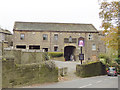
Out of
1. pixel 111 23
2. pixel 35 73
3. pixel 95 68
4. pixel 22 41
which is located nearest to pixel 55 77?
pixel 35 73

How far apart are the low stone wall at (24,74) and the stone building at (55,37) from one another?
99.7ft

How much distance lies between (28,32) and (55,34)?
627 cm

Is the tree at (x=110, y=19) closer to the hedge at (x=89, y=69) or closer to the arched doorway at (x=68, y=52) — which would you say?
the hedge at (x=89, y=69)

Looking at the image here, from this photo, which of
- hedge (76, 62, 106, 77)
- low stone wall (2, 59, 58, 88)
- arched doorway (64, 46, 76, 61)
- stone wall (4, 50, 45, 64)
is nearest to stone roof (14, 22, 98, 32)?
arched doorway (64, 46, 76, 61)

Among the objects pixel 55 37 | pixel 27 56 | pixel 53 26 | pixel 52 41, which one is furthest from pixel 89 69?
pixel 53 26

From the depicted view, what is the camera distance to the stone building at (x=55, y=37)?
158 ft

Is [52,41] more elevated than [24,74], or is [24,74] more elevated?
Result: [52,41]

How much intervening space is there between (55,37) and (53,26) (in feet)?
10.3

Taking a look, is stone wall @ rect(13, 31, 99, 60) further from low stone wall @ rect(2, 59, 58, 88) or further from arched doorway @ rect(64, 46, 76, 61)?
low stone wall @ rect(2, 59, 58, 88)

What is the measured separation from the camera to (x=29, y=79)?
15703 millimetres

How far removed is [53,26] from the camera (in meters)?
51.1

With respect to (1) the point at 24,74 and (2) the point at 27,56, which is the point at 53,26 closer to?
(2) the point at 27,56

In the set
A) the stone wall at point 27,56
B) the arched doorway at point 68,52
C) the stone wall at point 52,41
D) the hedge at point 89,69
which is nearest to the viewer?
the stone wall at point 27,56

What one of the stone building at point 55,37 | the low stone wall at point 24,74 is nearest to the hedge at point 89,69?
the low stone wall at point 24,74
